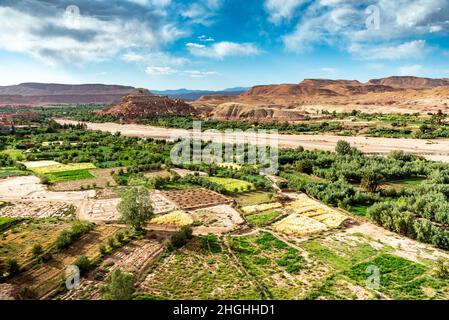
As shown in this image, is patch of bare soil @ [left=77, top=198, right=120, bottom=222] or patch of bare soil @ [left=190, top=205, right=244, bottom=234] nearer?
patch of bare soil @ [left=190, top=205, right=244, bottom=234]

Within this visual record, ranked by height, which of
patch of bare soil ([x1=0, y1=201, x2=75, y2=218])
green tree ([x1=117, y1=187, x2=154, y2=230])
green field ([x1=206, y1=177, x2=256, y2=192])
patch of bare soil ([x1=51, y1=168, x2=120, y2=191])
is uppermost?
green tree ([x1=117, y1=187, x2=154, y2=230])

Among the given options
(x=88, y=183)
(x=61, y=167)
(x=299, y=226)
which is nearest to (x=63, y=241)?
(x=299, y=226)

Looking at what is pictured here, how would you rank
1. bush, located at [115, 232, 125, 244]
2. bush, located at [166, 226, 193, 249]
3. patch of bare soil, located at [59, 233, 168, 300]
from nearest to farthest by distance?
patch of bare soil, located at [59, 233, 168, 300], bush, located at [166, 226, 193, 249], bush, located at [115, 232, 125, 244]

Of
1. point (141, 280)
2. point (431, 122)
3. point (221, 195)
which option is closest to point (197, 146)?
point (221, 195)

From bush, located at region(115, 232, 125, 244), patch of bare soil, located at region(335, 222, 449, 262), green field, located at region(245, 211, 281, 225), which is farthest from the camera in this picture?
green field, located at region(245, 211, 281, 225)

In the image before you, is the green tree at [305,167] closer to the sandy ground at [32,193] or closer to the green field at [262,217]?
the green field at [262,217]

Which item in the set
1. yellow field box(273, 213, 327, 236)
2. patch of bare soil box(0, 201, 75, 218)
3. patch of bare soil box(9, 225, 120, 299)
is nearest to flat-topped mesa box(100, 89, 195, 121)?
patch of bare soil box(0, 201, 75, 218)

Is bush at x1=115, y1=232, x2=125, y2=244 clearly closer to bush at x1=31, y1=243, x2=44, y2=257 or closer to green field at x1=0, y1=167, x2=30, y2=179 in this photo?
bush at x1=31, y1=243, x2=44, y2=257

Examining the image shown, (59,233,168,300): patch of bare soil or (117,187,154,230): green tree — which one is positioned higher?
(117,187,154,230): green tree
